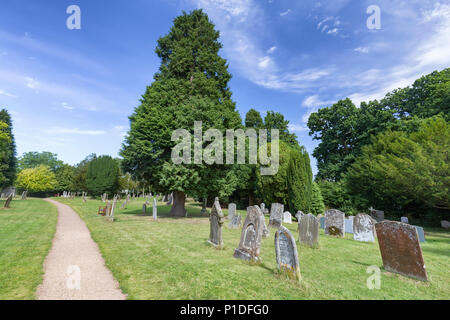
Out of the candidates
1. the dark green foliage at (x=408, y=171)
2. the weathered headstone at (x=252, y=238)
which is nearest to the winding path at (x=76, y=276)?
the weathered headstone at (x=252, y=238)

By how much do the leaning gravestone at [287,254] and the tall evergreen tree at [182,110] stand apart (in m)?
9.61

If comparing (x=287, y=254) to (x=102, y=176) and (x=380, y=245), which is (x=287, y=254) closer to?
(x=380, y=245)

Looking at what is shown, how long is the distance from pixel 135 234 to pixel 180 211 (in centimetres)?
807

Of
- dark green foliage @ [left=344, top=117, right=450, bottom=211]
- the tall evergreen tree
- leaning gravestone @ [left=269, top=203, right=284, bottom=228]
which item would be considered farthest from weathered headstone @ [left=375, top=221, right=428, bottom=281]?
dark green foliage @ [left=344, top=117, right=450, bottom=211]

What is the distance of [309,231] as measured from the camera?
30.3 feet

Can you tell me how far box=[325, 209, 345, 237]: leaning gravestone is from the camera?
12.2 m

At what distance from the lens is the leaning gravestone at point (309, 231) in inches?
355

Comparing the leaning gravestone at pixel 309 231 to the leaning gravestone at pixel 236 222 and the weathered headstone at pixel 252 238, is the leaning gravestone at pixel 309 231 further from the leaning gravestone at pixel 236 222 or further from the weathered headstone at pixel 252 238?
the leaning gravestone at pixel 236 222

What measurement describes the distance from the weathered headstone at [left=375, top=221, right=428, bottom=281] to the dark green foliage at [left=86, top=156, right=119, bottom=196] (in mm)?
52068

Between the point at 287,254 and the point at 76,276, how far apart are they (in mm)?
5328

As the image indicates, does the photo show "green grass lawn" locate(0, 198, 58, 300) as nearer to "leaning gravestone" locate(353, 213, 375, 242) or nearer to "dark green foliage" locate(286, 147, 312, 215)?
"leaning gravestone" locate(353, 213, 375, 242)

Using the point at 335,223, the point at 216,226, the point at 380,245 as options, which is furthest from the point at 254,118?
the point at 380,245

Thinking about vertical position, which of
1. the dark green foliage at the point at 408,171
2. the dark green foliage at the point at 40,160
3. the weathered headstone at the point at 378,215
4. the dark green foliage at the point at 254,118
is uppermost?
the dark green foliage at the point at 254,118

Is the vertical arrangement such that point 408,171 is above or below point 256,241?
above
